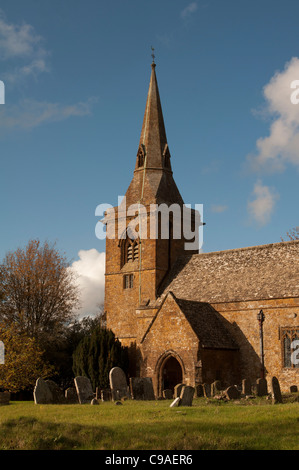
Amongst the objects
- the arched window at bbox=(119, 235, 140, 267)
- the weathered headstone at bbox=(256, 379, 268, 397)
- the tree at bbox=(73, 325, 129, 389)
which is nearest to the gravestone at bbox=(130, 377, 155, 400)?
the weathered headstone at bbox=(256, 379, 268, 397)

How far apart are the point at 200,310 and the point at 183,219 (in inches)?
390

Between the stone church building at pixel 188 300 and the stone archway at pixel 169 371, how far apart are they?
5 centimetres

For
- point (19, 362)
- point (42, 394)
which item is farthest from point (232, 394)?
point (19, 362)

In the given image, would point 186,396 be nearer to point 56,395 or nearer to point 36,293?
point 56,395

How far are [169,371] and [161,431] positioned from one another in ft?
63.3

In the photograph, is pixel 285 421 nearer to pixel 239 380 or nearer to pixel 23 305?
pixel 239 380

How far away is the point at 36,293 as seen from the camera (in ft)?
128

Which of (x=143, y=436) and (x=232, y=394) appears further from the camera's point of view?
(x=232, y=394)

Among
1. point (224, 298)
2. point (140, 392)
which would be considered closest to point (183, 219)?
point (224, 298)

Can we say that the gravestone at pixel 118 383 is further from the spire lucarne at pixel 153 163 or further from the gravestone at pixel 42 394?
the spire lucarne at pixel 153 163

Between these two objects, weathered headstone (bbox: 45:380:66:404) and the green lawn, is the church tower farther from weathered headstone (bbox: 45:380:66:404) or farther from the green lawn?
the green lawn

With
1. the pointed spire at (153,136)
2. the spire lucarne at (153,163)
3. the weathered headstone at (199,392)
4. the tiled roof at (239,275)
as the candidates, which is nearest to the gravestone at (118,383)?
the weathered headstone at (199,392)

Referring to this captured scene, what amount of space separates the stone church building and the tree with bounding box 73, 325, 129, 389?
4.74 feet

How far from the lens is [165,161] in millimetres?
40406
